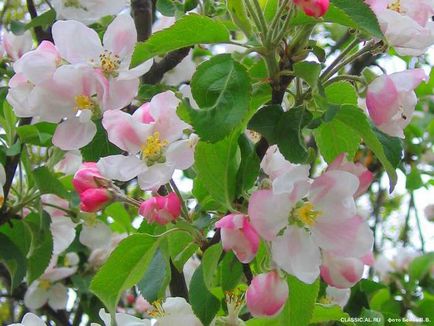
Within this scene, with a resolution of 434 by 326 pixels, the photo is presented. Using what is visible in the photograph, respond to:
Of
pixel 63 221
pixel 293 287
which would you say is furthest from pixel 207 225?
pixel 63 221

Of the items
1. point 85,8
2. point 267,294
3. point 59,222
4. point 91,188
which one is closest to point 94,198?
point 91,188

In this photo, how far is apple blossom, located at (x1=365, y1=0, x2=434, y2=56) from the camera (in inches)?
43.8

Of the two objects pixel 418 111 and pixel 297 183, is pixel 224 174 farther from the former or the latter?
pixel 418 111

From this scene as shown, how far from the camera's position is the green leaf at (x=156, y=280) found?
1313mm

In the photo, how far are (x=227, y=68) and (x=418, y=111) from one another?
69.5 inches

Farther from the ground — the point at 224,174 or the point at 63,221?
the point at 224,174

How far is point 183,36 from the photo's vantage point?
3.53 ft

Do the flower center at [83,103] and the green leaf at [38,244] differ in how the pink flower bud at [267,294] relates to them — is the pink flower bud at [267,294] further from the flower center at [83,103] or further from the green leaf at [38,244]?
the green leaf at [38,244]

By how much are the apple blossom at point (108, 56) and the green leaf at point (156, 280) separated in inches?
11.4

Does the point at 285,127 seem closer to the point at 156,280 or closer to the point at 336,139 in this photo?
the point at 336,139

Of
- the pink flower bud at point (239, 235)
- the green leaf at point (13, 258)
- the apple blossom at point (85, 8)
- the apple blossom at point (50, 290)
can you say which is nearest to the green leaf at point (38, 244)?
the green leaf at point (13, 258)

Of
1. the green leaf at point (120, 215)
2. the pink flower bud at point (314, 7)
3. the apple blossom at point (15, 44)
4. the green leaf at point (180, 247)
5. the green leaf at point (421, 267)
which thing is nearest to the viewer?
the pink flower bud at point (314, 7)

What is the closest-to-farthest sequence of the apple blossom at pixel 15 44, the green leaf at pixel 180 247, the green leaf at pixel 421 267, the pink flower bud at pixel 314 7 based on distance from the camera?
1. the pink flower bud at pixel 314 7
2. the green leaf at pixel 180 247
3. the apple blossom at pixel 15 44
4. the green leaf at pixel 421 267

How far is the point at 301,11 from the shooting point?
1010 mm
